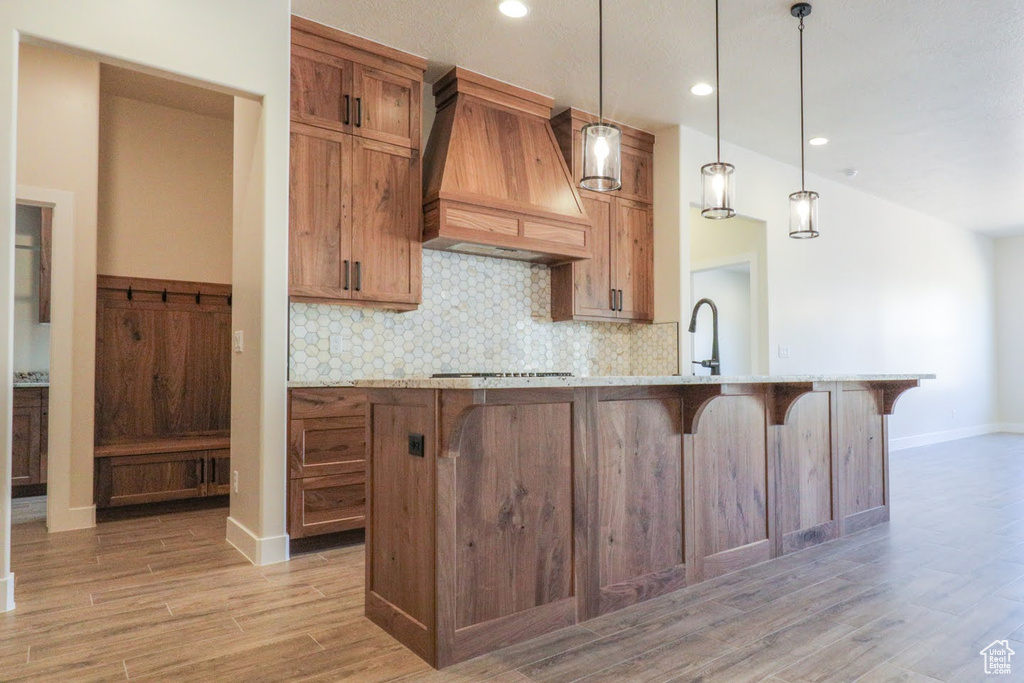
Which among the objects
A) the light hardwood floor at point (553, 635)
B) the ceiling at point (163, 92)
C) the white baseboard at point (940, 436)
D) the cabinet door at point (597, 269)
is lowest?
the white baseboard at point (940, 436)

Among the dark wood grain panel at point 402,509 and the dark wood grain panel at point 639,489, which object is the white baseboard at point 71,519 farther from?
the dark wood grain panel at point 639,489

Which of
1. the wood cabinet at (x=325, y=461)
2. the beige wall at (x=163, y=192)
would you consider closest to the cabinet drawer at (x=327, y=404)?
the wood cabinet at (x=325, y=461)

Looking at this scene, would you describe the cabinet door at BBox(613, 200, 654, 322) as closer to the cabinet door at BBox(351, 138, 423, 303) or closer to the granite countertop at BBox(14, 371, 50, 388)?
the cabinet door at BBox(351, 138, 423, 303)

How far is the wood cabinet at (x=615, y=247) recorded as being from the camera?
459cm

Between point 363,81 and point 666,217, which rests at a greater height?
point 363,81

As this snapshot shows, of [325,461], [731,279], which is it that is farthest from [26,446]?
[731,279]

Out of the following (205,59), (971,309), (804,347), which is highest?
(205,59)

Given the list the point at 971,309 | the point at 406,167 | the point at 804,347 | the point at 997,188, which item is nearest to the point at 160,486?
the point at 406,167

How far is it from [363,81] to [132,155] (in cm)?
225

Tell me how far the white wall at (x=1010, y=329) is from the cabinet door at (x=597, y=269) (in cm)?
767

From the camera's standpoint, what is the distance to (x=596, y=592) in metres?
2.31

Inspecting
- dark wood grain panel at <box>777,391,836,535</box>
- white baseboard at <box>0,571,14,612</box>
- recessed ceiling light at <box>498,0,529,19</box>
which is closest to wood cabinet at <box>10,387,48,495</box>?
white baseboard at <box>0,571,14,612</box>

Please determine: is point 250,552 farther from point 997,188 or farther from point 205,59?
point 997,188

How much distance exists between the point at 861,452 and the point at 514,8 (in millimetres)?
3142
